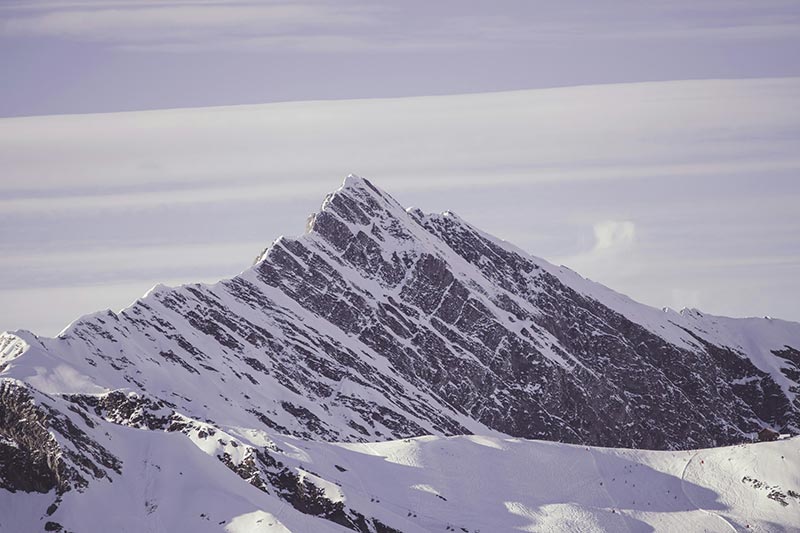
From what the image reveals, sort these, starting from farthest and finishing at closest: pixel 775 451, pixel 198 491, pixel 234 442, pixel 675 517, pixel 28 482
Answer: pixel 775 451, pixel 675 517, pixel 234 442, pixel 198 491, pixel 28 482

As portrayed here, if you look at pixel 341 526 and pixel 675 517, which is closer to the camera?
pixel 341 526

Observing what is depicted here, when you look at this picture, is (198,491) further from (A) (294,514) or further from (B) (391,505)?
(B) (391,505)

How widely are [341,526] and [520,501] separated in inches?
1104

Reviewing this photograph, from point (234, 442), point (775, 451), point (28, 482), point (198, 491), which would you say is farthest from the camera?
point (775, 451)

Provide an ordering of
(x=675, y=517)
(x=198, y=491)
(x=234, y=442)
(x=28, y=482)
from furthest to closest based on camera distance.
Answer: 1. (x=675, y=517)
2. (x=234, y=442)
3. (x=198, y=491)
4. (x=28, y=482)

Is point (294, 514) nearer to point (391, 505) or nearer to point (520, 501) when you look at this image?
point (391, 505)

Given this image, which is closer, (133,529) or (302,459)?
(133,529)

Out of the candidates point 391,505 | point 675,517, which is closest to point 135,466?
point 391,505

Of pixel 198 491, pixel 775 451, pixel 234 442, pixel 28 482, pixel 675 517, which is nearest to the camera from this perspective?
pixel 28 482

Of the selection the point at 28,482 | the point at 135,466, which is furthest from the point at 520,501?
the point at 28,482

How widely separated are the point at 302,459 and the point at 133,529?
32507 mm

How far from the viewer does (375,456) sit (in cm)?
16225

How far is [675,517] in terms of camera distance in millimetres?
150000

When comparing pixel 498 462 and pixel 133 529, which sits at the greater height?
pixel 498 462
